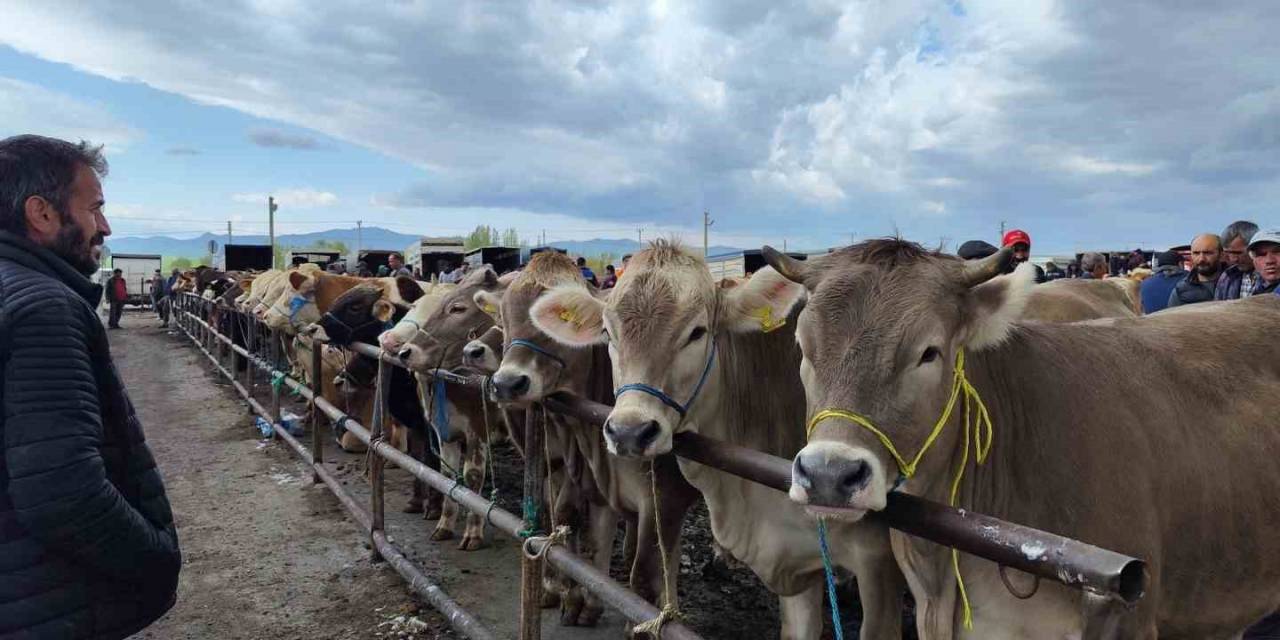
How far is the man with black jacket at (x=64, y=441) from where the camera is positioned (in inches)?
75.3

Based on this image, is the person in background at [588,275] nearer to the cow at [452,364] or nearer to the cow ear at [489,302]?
the cow ear at [489,302]

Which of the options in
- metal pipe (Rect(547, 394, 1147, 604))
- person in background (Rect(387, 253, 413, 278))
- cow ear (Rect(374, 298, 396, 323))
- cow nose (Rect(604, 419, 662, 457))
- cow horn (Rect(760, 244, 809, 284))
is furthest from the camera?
person in background (Rect(387, 253, 413, 278))

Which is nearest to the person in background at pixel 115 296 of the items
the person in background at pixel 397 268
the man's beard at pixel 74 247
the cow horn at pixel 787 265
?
the person in background at pixel 397 268

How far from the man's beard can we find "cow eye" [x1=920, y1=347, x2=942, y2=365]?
2513mm

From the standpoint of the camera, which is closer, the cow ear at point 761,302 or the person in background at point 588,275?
the cow ear at point 761,302

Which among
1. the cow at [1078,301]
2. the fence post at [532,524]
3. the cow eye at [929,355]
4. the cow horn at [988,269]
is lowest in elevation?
the fence post at [532,524]

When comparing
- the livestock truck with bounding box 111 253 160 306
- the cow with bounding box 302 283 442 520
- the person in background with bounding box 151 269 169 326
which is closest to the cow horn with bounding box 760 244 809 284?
the cow with bounding box 302 283 442 520

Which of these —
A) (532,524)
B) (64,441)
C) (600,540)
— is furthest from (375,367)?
(64,441)

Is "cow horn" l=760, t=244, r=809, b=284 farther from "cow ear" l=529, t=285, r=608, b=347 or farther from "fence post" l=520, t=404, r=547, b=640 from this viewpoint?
"fence post" l=520, t=404, r=547, b=640

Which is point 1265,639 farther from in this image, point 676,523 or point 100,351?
point 100,351

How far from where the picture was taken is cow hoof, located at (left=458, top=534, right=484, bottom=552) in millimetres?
5951

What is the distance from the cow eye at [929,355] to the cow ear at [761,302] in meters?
1.14

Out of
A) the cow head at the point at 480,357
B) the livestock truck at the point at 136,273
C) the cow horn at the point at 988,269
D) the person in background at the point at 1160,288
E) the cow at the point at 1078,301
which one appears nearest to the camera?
the cow horn at the point at 988,269

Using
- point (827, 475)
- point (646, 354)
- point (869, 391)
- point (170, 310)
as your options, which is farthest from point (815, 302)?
point (170, 310)
